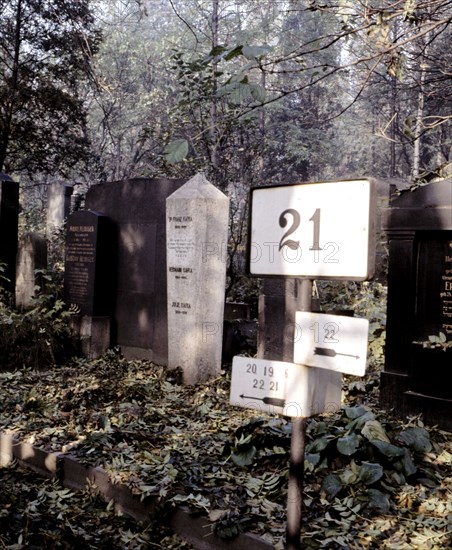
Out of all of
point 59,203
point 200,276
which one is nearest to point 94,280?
point 200,276

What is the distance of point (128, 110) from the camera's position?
1185 inches

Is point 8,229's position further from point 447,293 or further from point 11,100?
point 447,293

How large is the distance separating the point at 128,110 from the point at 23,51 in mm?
17755

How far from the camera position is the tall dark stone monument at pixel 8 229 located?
376 inches

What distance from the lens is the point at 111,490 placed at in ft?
13.0

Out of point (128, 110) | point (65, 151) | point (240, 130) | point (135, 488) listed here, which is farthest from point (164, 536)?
point (128, 110)

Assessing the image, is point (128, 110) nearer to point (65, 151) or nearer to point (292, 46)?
point (292, 46)

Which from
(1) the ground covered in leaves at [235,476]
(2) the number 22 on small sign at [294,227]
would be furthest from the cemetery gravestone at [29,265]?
(2) the number 22 on small sign at [294,227]

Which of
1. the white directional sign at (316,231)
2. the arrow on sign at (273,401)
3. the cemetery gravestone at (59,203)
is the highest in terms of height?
the cemetery gravestone at (59,203)

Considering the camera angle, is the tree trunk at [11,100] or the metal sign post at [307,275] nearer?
the metal sign post at [307,275]

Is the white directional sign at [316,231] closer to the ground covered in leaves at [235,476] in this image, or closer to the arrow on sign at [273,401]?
the arrow on sign at [273,401]

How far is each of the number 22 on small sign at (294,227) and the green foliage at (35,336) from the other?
604 cm

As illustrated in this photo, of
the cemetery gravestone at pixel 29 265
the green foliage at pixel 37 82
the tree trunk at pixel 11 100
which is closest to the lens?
the cemetery gravestone at pixel 29 265

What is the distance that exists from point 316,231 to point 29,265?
7.77m
